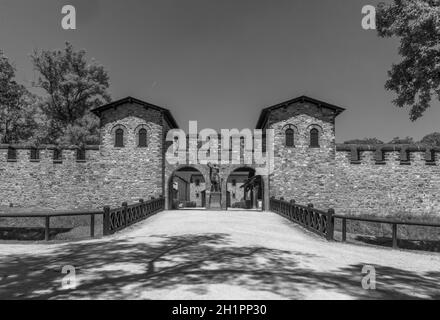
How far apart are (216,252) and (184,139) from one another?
49.3 ft

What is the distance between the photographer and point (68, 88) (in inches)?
1071

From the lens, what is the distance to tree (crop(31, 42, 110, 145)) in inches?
1048

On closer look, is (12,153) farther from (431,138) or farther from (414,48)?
(431,138)

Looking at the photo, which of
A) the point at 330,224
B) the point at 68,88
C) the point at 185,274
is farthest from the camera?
the point at 68,88

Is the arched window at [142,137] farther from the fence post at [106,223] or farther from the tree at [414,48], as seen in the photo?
the tree at [414,48]

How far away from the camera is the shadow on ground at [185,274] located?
469cm

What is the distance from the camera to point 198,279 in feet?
16.8

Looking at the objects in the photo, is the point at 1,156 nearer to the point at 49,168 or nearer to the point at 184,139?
the point at 49,168

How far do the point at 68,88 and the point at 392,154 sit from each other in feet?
85.9

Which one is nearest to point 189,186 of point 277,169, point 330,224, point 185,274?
point 277,169

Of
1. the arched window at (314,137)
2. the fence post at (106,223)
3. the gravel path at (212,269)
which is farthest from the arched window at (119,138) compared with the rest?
the arched window at (314,137)

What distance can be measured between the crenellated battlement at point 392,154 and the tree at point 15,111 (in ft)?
83.4

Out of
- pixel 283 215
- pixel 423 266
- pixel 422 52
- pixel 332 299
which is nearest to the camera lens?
pixel 332 299

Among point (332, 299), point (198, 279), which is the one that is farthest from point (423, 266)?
point (198, 279)
